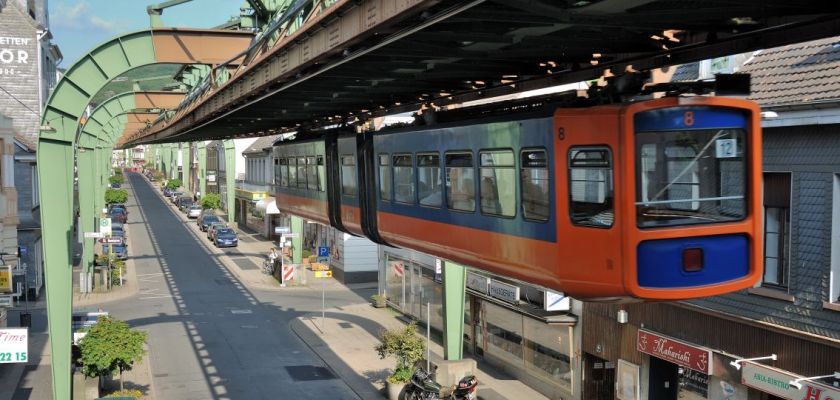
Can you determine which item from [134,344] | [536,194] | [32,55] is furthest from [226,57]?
[32,55]

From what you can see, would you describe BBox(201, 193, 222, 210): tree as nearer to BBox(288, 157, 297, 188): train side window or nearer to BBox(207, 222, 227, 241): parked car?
BBox(207, 222, 227, 241): parked car

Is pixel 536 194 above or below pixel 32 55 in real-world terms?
below

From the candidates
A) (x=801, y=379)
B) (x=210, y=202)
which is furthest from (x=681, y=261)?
(x=210, y=202)

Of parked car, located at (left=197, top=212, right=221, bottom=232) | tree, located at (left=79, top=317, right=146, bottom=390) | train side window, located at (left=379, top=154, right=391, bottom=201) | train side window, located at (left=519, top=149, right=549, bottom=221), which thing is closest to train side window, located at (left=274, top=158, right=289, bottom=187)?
tree, located at (left=79, top=317, right=146, bottom=390)

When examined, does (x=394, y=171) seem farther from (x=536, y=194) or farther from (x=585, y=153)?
(x=585, y=153)

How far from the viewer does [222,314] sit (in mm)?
33125

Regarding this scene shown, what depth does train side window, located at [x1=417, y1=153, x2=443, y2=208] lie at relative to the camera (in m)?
12.9

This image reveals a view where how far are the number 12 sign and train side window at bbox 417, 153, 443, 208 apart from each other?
8243mm

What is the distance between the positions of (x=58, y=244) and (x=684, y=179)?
42.2 feet

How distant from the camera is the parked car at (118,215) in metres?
66.4

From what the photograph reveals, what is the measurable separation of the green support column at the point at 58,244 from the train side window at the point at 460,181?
8.41m

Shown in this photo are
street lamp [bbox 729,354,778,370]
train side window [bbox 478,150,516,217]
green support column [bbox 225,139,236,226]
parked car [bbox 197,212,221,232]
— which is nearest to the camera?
train side window [bbox 478,150,516,217]

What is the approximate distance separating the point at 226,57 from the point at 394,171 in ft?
23.9

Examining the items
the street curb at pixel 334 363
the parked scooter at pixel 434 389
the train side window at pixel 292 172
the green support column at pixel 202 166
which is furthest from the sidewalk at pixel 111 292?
the green support column at pixel 202 166
